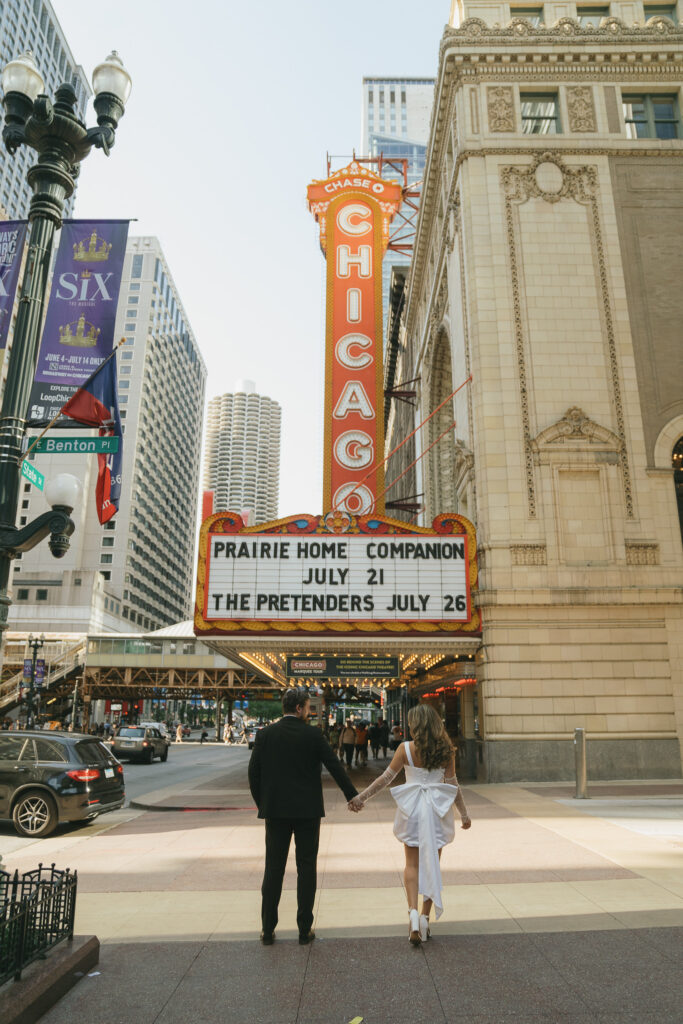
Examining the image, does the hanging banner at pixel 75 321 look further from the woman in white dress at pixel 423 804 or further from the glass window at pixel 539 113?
the glass window at pixel 539 113

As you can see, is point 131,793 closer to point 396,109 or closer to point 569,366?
point 569,366

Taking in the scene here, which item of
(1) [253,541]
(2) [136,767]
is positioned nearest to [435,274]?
(1) [253,541]

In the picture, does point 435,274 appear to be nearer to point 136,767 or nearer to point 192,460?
point 136,767

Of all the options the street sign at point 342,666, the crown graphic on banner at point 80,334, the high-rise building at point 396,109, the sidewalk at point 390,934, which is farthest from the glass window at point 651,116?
the high-rise building at point 396,109

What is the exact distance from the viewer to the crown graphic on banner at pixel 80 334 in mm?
9008

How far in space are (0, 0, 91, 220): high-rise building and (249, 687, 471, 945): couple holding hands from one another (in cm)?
11516

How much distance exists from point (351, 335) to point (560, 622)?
606 inches

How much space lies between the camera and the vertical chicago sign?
90.1 ft

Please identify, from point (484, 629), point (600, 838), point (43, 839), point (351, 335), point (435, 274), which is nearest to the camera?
point (600, 838)

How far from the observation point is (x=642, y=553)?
804 inches

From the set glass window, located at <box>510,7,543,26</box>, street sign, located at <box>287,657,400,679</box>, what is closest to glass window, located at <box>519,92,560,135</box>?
glass window, located at <box>510,7,543,26</box>

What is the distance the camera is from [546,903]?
269 inches

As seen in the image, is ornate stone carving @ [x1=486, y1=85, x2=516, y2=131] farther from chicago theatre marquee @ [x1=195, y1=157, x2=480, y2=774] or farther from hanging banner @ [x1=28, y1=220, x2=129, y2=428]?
hanging banner @ [x1=28, y1=220, x2=129, y2=428]

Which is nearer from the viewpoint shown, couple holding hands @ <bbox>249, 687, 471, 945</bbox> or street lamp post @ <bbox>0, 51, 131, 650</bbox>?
couple holding hands @ <bbox>249, 687, 471, 945</bbox>
